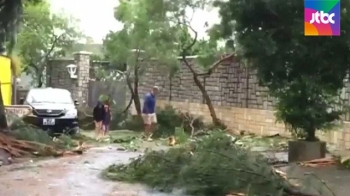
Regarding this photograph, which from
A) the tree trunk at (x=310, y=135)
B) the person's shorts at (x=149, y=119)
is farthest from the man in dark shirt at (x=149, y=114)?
the tree trunk at (x=310, y=135)

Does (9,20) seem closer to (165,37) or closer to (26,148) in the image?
(26,148)

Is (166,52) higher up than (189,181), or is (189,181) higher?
(166,52)

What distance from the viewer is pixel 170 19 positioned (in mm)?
23281

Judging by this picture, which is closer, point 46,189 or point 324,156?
point 46,189

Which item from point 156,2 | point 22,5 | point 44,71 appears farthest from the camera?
point 44,71

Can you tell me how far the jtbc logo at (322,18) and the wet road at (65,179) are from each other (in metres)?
5.09

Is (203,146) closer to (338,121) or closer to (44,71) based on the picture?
(338,121)

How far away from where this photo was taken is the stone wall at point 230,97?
70.7ft

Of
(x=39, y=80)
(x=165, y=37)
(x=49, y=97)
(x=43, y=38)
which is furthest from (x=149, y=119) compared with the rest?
(x=39, y=80)

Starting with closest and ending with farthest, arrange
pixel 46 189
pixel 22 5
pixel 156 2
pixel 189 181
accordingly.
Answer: pixel 189 181
pixel 46 189
pixel 22 5
pixel 156 2

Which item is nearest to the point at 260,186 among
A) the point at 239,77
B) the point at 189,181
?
the point at 189,181

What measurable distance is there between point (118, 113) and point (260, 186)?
18298mm

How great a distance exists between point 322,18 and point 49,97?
424 inches

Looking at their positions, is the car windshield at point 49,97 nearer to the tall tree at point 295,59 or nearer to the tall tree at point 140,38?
the tall tree at point 140,38
